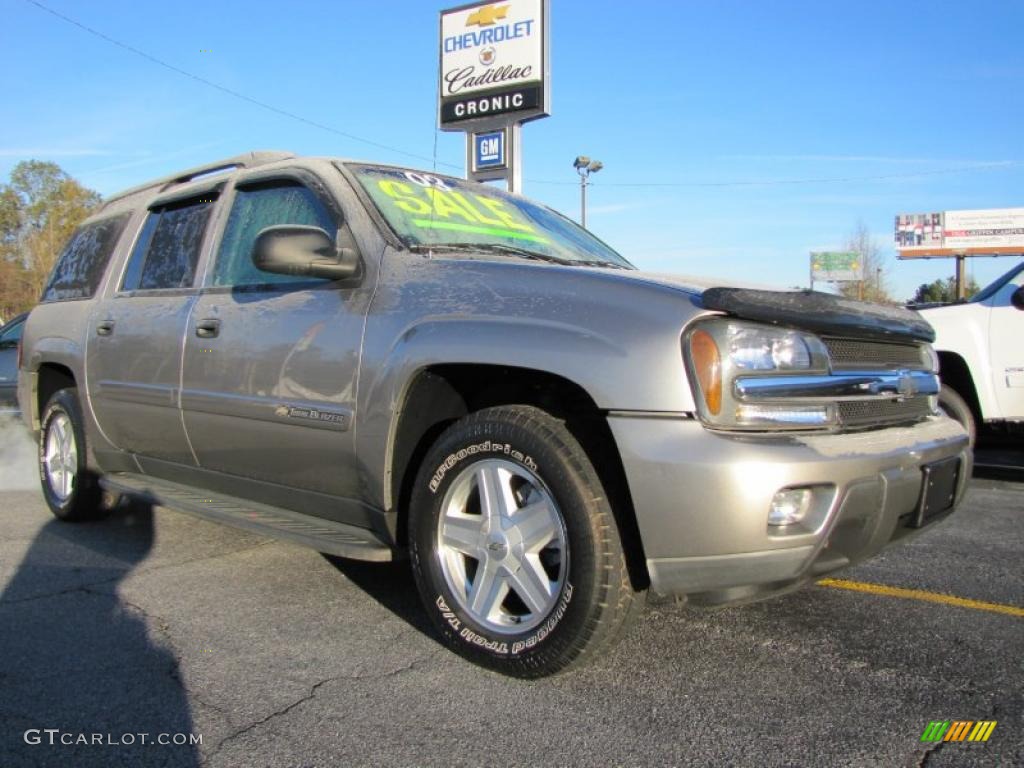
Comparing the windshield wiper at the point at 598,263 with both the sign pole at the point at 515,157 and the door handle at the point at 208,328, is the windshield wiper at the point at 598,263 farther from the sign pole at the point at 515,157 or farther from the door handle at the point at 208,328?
the sign pole at the point at 515,157

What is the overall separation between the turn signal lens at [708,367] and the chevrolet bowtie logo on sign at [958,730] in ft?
3.36

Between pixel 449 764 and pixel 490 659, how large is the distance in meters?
0.52

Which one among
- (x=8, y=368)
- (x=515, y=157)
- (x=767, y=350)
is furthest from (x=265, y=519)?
(x=515, y=157)

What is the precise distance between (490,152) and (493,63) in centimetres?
168

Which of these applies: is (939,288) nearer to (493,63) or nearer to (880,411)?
(493,63)

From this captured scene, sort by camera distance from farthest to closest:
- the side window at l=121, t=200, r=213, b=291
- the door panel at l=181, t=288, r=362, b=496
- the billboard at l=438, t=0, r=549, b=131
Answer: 1. the billboard at l=438, t=0, r=549, b=131
2. the side window at l=121, t=200, r=213, b=291
3. the door panel at l=181, t=288, r=362, b=496

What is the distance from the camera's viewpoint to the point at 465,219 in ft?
11.8

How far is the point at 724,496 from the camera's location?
7.33 feet

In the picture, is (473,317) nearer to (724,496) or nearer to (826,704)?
(724,496)

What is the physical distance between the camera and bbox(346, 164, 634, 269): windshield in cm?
335

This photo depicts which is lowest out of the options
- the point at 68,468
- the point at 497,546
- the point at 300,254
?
the point at 68,468

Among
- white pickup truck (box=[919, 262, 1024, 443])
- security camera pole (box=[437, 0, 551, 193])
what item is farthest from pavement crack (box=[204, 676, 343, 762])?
security camera pole (box=[437, 0, 551, 193])

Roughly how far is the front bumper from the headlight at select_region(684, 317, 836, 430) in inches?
2.2

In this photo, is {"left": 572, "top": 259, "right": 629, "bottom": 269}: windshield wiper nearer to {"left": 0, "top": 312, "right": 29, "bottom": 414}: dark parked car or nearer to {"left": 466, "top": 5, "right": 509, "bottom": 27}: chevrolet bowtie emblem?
{"left": 0, "top": 312, "right": 29, "bottom": 414}: dark parked car
